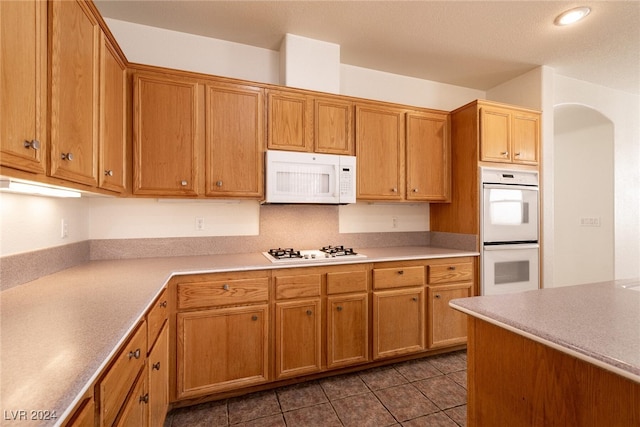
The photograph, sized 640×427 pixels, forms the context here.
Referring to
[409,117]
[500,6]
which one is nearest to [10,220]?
[409,117]

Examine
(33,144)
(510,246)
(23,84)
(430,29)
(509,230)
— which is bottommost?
(510,246)

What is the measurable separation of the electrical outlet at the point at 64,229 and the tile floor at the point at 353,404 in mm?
1308

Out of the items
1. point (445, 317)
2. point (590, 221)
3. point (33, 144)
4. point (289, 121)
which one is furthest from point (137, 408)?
point (590, 221)

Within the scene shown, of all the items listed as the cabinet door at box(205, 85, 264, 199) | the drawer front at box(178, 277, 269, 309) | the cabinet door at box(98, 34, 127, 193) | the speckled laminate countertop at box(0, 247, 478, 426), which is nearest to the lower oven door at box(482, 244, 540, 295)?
the drawer front at box(178, 277, 269, 309)

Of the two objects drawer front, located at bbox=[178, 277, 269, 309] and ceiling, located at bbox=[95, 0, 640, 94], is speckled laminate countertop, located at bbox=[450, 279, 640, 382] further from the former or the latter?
ceiling, located at bbox=[95, 0, 640, 94]

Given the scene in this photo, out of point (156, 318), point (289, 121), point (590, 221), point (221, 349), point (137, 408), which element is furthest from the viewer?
point (590, 221)

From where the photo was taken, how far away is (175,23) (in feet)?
7.54

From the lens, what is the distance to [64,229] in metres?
1.82

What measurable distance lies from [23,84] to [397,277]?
236 centimetres

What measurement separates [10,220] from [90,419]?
1.18m

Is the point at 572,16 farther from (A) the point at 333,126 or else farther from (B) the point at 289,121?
(B) the point at 289,121

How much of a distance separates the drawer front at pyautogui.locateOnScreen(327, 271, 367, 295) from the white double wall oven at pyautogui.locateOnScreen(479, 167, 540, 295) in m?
1.21

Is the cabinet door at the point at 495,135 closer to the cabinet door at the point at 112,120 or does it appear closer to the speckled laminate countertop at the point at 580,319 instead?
the speckled laminate countertop at the point at 580,319

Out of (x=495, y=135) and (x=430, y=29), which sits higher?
(x=430, y=29)
